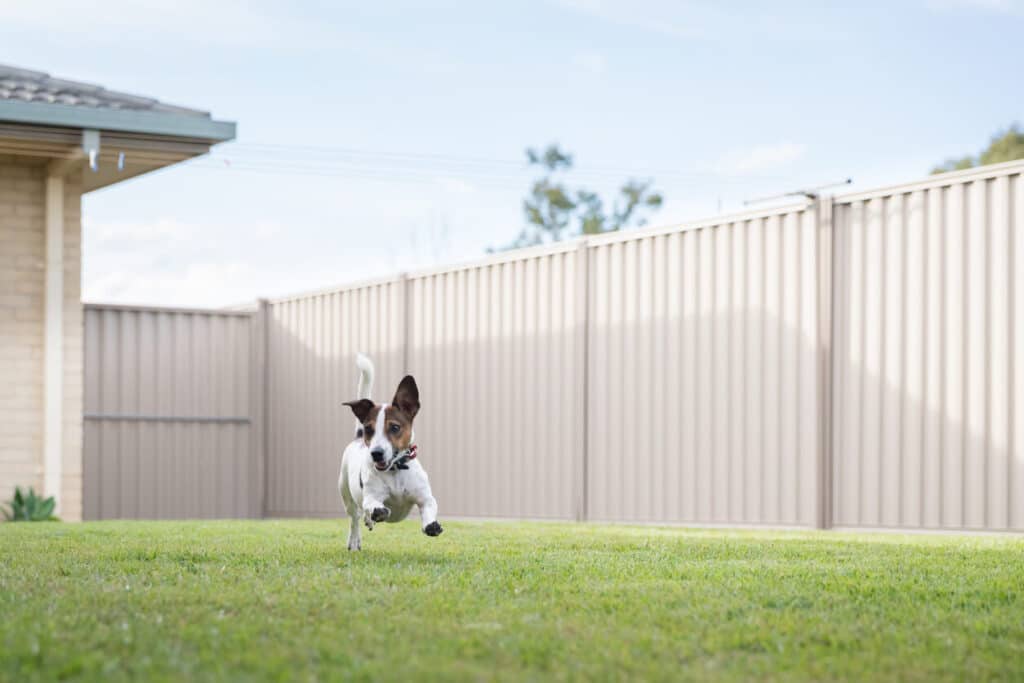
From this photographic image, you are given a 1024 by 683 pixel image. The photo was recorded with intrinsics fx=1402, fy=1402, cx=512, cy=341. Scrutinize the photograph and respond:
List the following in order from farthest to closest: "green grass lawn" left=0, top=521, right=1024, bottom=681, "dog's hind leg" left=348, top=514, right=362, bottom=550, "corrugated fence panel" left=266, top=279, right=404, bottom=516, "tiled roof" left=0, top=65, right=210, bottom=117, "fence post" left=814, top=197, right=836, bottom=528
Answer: "corrugated fence panel" left=266, top=279, right=404, bottom=516 < "tiled roof" left=0, top=65, right=210, bottom=117 < "fence post" left=814, top=197, right=836, bottom=528 < "dog's hind leg" left=348, top=514, right=362, bottom=550 < "green grass lawn" left=0, top=521, right=1024, bottom=681

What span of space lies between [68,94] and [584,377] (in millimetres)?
5633

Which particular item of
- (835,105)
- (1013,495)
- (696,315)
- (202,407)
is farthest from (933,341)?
(835,105)

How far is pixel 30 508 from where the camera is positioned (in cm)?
1330

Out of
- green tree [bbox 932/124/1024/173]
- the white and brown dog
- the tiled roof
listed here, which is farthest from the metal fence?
green tree [bbox 932/124/1024/173]

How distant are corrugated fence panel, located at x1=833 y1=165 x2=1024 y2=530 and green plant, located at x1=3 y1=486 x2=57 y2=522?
730 cm

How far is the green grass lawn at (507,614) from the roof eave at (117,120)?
618cm

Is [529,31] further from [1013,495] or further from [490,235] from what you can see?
[1013,495]

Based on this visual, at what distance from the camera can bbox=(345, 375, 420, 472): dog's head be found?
264 inches

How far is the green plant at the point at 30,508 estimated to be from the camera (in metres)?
13.3

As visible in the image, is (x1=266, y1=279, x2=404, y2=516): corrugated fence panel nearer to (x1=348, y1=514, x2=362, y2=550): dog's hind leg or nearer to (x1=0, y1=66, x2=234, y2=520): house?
(x1=0, y1=66, x2=234, y2=520): house

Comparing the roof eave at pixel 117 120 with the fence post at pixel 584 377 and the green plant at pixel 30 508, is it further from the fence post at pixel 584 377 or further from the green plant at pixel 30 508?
the fence post at pixel 584 377

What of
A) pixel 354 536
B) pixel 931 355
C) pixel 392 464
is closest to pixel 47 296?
pixel 354 536

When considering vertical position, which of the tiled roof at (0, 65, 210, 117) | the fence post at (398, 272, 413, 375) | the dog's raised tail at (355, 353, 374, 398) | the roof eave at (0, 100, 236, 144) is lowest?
the dog's raised tail at (355, 353, 374, 398)

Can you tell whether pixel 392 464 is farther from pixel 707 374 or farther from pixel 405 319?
pixel 405 319
